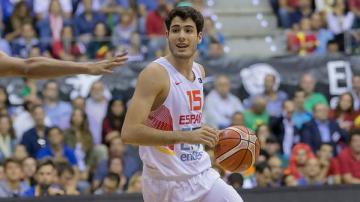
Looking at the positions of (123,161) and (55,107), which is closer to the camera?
(123,161)

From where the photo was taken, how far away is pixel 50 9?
1678cm

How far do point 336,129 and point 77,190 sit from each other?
401cm

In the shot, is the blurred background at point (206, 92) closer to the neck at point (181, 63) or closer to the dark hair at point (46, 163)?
the dark hair at point (46, 163)

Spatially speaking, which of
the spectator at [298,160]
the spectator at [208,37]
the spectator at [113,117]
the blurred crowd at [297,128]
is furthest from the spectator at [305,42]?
the spectator at [113,117]

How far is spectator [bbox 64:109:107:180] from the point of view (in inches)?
553

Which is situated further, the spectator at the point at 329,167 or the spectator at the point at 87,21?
the spectator at the point at 87,21

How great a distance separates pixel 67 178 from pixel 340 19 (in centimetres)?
717

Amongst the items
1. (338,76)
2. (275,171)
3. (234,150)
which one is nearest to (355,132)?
(275,171)

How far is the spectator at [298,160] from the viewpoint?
13.7 m

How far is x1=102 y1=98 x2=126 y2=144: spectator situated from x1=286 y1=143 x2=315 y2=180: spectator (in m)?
2.44

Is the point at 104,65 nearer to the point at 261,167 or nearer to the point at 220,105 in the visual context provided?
the point at 261,167

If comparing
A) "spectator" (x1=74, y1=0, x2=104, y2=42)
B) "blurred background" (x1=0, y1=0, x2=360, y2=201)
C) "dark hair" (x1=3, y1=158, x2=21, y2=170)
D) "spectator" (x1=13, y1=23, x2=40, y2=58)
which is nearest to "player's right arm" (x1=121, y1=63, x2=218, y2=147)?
"blurred background" (x1=0, y1=0, x2=360, y2=201)

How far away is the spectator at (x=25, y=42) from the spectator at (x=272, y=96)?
3536 mm

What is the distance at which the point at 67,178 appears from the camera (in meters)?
12.7
